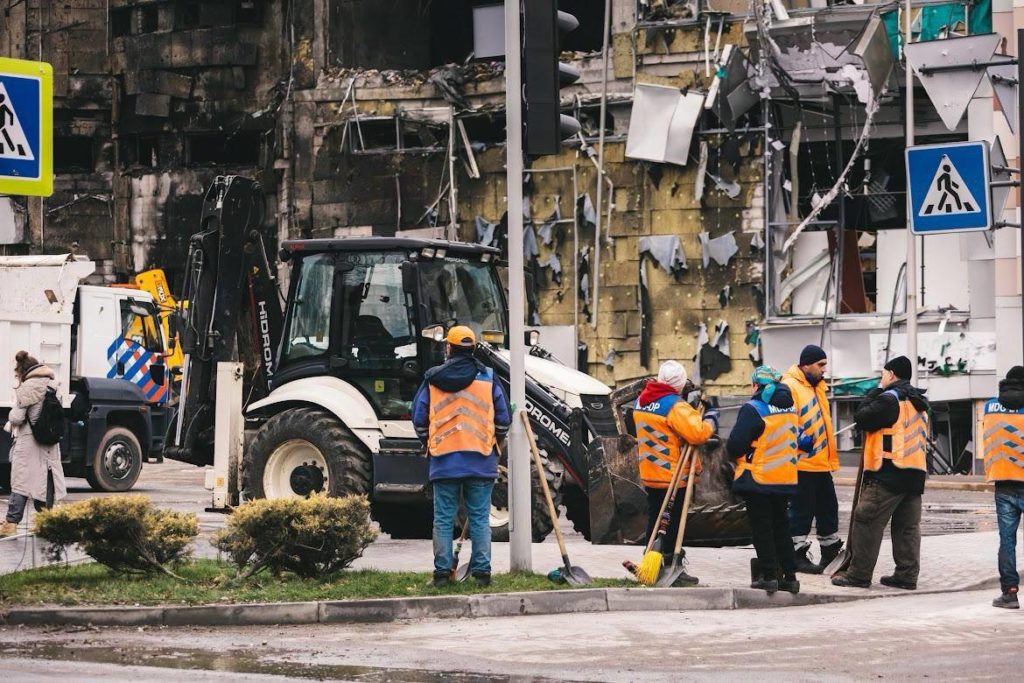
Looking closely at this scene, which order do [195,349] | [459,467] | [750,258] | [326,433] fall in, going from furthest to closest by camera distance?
[750,258], [195,349], [326,433], [459,467]

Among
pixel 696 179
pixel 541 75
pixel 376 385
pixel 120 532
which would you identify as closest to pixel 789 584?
pixel 541 75

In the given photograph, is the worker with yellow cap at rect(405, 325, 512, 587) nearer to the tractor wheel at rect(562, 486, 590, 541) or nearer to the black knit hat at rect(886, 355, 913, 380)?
the black knit hat at rect(886, 355, 913, 380)

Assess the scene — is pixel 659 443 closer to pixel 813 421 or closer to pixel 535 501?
pixel 813 421

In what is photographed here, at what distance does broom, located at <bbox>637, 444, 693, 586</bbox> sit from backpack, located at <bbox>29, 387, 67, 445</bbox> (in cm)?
627

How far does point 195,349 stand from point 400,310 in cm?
260

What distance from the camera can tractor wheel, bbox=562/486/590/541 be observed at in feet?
52.6

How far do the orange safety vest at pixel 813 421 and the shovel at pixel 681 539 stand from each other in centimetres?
117

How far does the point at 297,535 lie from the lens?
1209cm

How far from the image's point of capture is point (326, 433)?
53.5 ft

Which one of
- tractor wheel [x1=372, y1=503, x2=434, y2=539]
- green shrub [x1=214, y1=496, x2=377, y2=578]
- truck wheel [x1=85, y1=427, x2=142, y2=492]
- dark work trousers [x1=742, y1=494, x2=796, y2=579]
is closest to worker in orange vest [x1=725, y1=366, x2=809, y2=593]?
dark work trousers [x1=742, y1=494, x2=796, y2=579]

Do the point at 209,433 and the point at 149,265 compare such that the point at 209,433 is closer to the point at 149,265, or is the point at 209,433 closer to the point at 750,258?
the point at 750,258

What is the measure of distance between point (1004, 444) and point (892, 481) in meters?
1.07

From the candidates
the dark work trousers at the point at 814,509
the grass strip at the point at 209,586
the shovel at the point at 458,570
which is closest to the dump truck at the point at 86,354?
the grass strip at the point at 209,586

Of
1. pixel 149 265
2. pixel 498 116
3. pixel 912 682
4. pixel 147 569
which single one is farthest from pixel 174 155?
pixel 912 682
